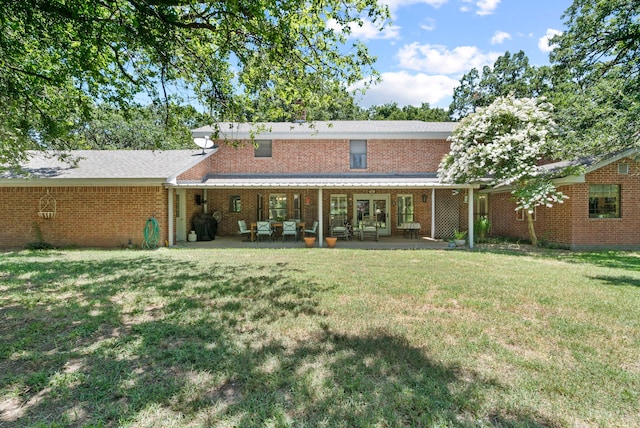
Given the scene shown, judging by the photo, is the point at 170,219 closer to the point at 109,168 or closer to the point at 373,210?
the point at 109,168

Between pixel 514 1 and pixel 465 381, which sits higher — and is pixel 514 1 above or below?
above

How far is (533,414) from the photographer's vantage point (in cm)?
260

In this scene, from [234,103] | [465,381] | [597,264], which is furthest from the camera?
[597,264]

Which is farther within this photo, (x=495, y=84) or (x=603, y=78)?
(x=495, y=84)

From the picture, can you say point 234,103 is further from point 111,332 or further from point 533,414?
point 533,414

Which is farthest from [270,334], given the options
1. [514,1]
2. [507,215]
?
[507,215]

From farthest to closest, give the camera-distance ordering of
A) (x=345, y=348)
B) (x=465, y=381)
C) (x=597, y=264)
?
1. (x=597, y=264)
2. (x=345, y=348)
3. (x=465, y=381)

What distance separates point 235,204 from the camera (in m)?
17.0

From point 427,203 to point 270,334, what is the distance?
1425cm

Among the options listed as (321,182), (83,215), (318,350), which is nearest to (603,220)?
(321,182)

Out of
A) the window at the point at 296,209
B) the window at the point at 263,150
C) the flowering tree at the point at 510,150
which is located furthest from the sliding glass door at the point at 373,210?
the window at the point at 263,150

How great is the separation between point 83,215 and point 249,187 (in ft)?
20.8

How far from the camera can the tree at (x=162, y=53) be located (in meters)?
5.61

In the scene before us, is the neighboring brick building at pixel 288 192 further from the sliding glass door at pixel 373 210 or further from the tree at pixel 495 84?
the tree at pixel 495 84
